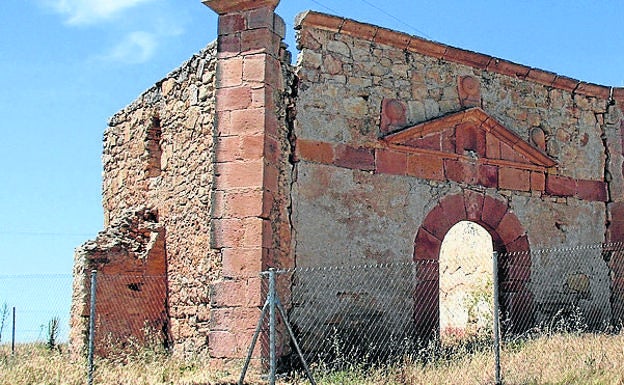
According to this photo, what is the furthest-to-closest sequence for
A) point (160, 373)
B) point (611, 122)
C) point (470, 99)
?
point (611, 122)
point (470, 99)
point (160, 373)

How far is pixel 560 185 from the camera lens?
1227 cm

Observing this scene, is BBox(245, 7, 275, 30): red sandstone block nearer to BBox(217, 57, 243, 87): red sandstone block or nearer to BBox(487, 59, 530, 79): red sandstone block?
BBox(217, 57, 243, 87): red sandstone block

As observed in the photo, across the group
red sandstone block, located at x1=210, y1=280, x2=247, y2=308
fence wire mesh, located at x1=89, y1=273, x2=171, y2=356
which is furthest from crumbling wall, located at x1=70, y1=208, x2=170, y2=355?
red sandstone block, located at x1=210, y1=280, x2=247, y2=308

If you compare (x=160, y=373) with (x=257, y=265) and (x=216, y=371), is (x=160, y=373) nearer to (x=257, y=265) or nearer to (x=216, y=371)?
(x=216, y=371)

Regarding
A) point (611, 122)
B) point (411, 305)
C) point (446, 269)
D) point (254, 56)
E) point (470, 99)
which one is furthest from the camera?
point (446, 269)

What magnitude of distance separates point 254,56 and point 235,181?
4.94 ft

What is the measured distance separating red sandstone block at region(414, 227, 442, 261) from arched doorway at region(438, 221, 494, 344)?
200 centimetres

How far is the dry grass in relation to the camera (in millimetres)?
8586

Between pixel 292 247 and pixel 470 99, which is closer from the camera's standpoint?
pixel 292 247

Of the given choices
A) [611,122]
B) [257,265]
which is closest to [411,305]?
[257,265]

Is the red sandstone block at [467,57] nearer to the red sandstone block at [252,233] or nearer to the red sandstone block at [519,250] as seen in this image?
the red sandstone block at [519,250]

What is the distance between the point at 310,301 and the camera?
386 inches

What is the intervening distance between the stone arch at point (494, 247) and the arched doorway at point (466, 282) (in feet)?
2.47

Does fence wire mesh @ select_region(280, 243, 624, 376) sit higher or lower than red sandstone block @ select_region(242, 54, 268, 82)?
lower
